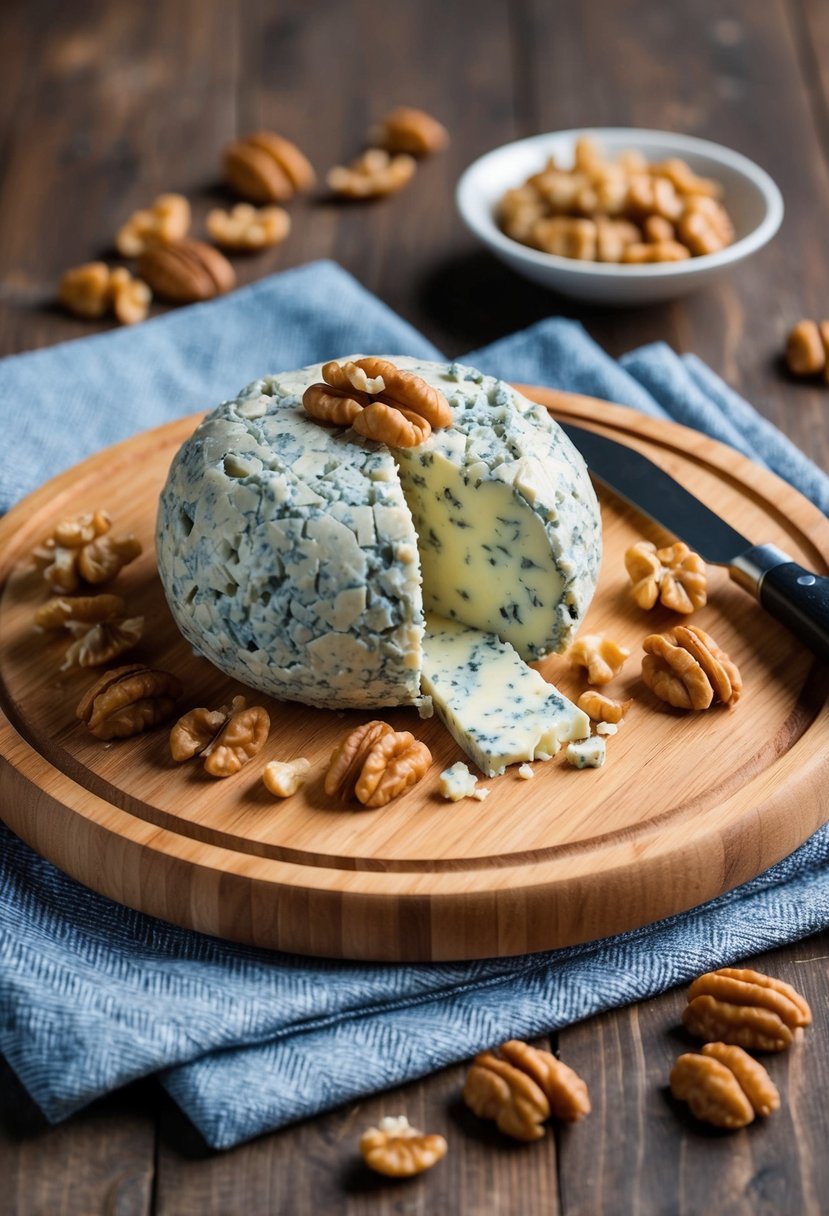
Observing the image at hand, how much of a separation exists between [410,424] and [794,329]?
1.87m

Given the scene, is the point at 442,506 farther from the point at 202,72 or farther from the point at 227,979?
the point at 202,72

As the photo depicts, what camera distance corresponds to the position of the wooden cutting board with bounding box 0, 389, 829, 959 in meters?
2.33

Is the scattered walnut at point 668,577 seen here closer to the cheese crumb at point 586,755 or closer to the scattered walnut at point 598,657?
the scattered walnut at point 598,657

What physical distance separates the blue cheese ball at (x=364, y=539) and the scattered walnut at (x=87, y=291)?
60.7 inches

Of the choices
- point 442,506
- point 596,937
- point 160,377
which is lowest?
point 160,377

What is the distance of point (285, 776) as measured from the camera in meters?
2.51

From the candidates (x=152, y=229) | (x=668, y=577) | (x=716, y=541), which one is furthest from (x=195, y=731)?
(x=152, y=229)

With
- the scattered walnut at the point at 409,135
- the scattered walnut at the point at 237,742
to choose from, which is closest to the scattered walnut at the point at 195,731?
the scattered walnut at the point at 237,742

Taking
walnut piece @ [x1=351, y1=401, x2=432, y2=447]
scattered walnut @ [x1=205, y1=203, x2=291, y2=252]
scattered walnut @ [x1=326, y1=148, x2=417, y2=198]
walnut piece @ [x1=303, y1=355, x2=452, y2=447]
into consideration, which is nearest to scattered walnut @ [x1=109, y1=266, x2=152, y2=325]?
scattered walnut @ [x1=205, y1=203, x2=291, y2=252]

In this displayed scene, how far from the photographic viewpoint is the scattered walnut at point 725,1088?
213 cm

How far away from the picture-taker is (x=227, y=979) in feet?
7.72

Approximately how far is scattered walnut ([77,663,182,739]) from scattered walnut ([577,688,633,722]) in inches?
30.3

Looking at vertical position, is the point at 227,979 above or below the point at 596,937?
below

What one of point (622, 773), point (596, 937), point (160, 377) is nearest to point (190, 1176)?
point (596, 937)
